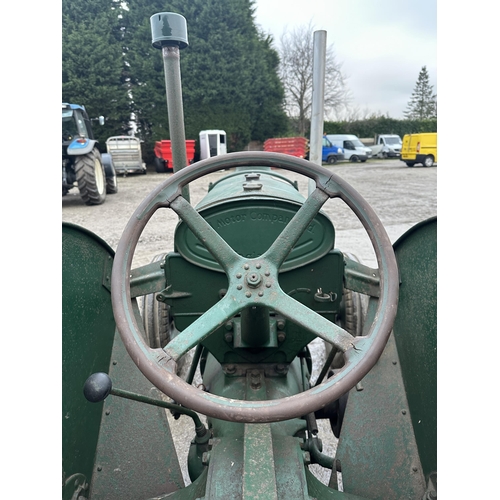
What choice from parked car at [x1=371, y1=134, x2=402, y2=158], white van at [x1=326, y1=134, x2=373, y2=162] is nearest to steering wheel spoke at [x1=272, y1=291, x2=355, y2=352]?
white van at [x1=326, y1=134, x2=373, y2=162]

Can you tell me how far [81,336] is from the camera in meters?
1.54

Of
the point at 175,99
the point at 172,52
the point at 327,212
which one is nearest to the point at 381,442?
the point at 175,99

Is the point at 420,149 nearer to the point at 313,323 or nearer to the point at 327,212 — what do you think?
the point at 327,212

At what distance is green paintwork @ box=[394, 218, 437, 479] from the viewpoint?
1.52m

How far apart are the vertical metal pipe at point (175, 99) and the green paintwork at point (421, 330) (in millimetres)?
991

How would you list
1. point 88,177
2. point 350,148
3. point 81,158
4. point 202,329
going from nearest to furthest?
point 202,329
point 81,158
point 88,177
point 350,148

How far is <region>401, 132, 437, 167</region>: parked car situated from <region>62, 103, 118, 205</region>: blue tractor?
1074 centimetres

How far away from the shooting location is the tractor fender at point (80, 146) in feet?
24.2

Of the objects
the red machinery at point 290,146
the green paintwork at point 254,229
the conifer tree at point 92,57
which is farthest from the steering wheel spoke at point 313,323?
the conifer tree at point 92,57

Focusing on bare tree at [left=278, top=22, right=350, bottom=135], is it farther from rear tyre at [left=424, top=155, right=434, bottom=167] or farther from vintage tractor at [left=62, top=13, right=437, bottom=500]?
vintage tractor at [left=62, top=13, right=437, bottom=500]

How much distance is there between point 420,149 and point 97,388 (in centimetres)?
1588

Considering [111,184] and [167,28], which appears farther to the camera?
[111,184]

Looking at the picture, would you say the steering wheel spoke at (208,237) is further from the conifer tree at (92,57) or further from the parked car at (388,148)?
the parked car at (388,148)

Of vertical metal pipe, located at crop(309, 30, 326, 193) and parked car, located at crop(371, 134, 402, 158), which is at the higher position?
parked car, located at crop(371, 134, 402, 158)
